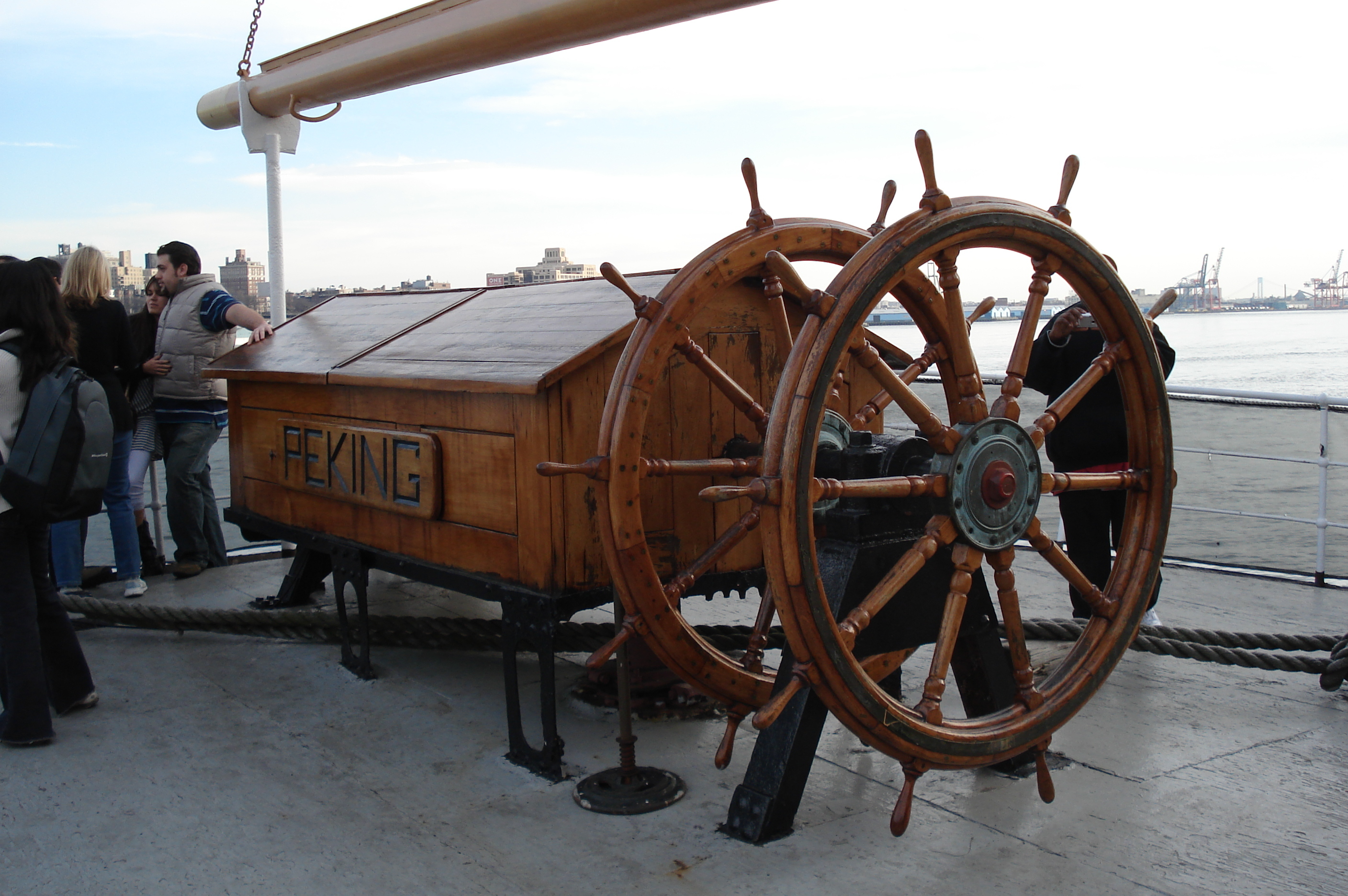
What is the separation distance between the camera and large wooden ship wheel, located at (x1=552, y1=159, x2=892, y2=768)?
9.55ft

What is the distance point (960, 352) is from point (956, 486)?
35 centimetres

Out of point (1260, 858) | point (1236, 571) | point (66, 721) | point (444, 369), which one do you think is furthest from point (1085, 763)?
point (66, 721)

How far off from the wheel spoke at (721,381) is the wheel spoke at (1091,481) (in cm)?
75

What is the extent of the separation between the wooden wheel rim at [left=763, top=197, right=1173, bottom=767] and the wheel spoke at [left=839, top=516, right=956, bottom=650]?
0.07 metres

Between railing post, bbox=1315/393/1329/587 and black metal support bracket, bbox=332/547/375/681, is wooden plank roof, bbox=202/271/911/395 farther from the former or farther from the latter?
railing post, bbox=1315/393/1329/587

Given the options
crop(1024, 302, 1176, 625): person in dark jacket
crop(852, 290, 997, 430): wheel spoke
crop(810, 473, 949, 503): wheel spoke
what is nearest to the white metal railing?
crop(1024, 302, 1176, 625): person in dark jacket

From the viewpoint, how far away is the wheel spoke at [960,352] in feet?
8.91

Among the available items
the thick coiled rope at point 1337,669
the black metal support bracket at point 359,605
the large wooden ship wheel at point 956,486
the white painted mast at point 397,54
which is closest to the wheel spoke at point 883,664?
the large wooden ship wheel at point 956,486

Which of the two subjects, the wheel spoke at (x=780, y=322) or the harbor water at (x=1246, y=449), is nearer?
the wheel spoke at (x=780, y=322)

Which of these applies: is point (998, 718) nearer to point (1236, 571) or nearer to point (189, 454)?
point (1236, 571)

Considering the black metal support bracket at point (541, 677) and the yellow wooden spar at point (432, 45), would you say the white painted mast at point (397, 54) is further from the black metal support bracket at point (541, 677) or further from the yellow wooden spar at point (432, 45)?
the black metal support bracket at point (541, 677)

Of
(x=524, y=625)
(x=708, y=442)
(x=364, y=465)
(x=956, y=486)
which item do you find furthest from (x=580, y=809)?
(x=364, y=465)

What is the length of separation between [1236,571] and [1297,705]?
2112 mm

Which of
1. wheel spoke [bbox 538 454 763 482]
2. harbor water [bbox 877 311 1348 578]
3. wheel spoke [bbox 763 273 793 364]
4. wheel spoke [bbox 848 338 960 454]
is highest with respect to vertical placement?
wheel spoke [bbox 763 273 793 364]
